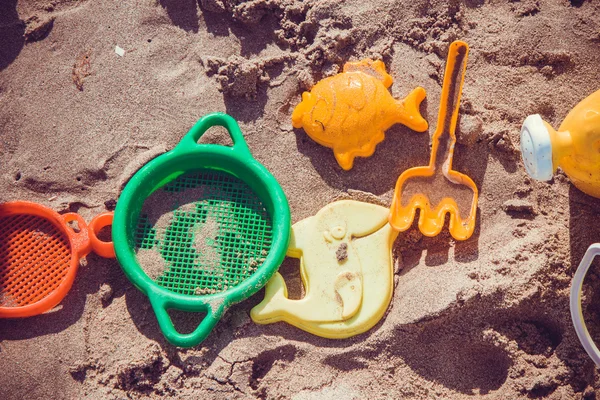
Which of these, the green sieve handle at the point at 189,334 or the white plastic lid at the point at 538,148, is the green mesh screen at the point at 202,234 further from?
the white plastic lid at the point at 538,148

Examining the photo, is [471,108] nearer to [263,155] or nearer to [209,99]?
[263,155]

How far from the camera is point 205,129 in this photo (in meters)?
1.94

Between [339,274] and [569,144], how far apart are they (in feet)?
2.44

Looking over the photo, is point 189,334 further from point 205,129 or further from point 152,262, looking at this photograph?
point 205,129

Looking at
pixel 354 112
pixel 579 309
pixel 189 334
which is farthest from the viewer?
pixel 354 112

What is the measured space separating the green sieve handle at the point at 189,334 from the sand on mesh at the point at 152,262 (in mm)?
92

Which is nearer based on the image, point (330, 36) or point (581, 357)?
point (581, 357)

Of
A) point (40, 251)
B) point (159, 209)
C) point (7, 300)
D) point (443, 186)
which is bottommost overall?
point (7, 300)

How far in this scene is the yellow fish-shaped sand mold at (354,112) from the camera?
1913mm

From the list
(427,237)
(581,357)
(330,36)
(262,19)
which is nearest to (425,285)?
(427,237)

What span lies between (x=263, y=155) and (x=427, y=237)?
58cm

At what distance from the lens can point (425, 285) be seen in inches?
72.1

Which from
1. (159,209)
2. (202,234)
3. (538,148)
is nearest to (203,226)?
(202,234)

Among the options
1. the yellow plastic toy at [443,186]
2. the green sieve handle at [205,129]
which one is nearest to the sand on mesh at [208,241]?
the green sieve handle at [205,129]
